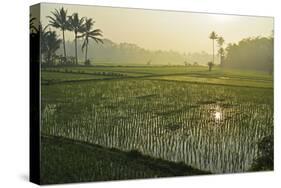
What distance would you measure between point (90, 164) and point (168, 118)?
98cm

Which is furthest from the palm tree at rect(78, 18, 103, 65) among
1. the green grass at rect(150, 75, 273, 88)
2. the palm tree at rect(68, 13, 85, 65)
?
the green grass at rect(150, 75, 273, 88)

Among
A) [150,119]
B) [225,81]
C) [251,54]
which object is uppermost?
[251,54]

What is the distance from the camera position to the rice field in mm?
5922

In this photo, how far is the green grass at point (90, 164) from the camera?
18.9 feet

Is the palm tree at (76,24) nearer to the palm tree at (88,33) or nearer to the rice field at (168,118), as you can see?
the palm tree at (88,33)

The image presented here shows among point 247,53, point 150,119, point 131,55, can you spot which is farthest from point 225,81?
point 131,55

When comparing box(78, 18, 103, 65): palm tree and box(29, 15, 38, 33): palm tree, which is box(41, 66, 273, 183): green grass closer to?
box(78, 18, 103, 65): palm tree

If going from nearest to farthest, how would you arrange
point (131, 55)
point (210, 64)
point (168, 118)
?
point (131, 55), point (168, 118), point (210, 64)

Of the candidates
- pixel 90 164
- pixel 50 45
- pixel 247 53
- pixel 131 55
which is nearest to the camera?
pixel 50 45

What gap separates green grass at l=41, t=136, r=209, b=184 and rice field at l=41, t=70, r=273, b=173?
0.07 metres

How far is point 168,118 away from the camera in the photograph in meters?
6.38

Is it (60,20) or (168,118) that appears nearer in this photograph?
(60,20)

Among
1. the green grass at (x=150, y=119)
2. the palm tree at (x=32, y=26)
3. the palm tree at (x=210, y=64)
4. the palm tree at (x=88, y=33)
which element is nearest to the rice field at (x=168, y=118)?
the green grass at (x=150, y=119)

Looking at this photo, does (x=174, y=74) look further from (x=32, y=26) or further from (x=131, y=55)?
(x=32, y=26)
